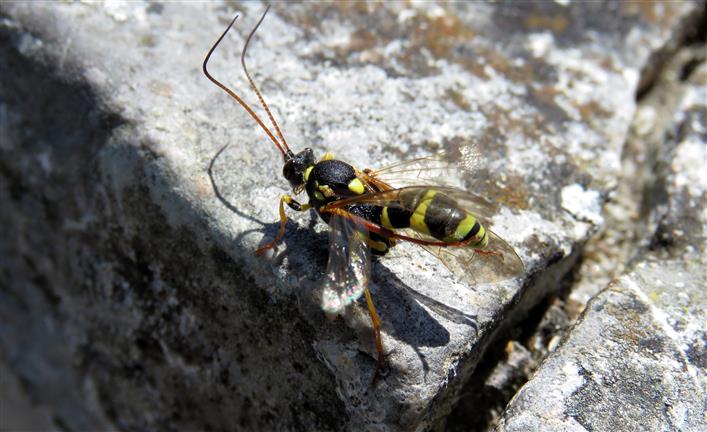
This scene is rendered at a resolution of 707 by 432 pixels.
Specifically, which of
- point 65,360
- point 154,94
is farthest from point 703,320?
point 65,360

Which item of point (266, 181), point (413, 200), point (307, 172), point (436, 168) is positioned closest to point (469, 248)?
point (413, 200)

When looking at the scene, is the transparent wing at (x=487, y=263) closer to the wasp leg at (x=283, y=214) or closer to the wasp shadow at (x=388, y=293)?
the wasp shadow at (x=388, y=293)

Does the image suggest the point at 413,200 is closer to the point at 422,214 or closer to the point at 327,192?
the point at 422,214

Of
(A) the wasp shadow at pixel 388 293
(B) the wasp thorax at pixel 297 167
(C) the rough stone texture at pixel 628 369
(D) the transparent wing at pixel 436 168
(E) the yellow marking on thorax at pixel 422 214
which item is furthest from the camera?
(D) the transparent wing at pixel 436 168

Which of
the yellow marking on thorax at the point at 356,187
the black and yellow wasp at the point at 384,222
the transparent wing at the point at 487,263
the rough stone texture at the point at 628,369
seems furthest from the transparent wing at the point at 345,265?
the rough stone texture at the point at 628,369

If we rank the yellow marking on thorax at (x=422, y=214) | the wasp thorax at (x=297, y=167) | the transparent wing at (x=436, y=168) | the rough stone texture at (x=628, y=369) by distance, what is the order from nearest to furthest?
the rough stone texture at (x=628, y=369) → the yellow marking on thorax at (x=422, y=214) → the wasp thorax at (x=297, y=167) → the transparent wing at (x=436, y=168)

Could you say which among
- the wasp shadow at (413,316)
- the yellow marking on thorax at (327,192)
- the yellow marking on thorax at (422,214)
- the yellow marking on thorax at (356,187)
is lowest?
the wasp shadow at (413,316)
